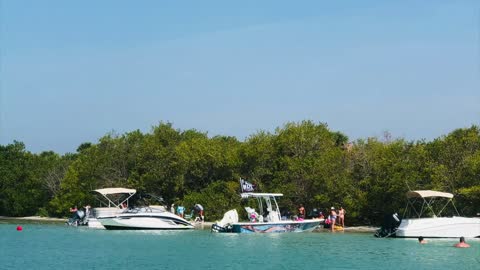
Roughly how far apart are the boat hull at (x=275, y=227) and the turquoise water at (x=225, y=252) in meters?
0.89

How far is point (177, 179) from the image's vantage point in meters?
68.8

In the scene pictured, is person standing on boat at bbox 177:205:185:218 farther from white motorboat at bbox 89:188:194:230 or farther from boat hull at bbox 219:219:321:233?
boat hull at bbox 219:219:321:233

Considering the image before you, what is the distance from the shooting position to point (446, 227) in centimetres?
4506

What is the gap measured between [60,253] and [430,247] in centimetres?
1918

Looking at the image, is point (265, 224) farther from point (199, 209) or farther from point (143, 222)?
point (199, 209)

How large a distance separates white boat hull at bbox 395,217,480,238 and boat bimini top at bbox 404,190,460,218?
4.17ft

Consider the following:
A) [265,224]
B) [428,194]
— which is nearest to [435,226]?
[428,194]

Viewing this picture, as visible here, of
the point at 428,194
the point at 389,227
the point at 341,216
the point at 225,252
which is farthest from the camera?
the point at 341,216

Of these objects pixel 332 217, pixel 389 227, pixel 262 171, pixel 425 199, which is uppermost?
pixel 262 171

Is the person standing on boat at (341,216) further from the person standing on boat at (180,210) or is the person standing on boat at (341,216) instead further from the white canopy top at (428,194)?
the person standing on boat at (180,210)

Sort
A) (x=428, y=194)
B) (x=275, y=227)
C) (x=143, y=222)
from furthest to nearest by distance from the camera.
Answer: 1. (x=143, y=222)
2. (x=275, y=227)
3. (x=428, y=194)

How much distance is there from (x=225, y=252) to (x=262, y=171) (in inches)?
1036

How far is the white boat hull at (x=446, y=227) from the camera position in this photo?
148 feet

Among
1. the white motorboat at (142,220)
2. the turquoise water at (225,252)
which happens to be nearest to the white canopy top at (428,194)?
the turquoise water at (225,252)
